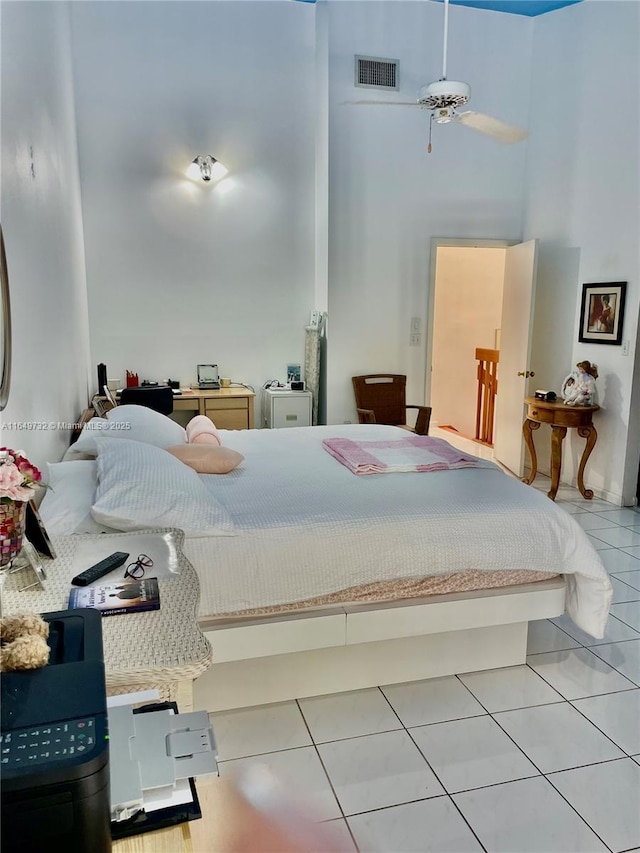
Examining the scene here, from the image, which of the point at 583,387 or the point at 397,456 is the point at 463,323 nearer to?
the point at 583,387

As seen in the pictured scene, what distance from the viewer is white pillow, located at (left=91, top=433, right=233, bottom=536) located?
2.04m

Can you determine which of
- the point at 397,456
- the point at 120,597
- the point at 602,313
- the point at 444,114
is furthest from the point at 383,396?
the point at 120,597

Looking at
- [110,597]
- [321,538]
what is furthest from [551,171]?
[110,597]

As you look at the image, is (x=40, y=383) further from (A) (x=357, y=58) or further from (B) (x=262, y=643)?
(A) (x=357, y=58)

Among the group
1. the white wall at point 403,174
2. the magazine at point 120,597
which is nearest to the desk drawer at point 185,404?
the white wall at point 403,174

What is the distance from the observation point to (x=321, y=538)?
7.11 ft

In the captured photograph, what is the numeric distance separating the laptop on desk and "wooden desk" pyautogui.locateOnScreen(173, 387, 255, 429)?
17cm

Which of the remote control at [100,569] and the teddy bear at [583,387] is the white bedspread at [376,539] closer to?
the remote control at [100,569]

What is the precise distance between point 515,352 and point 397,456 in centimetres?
257

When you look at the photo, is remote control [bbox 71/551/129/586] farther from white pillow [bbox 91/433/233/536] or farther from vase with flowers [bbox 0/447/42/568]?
white pillow [bbox 91/433/233/536]

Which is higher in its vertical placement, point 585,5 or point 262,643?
point 585,5

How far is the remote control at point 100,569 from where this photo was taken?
4.41 ft

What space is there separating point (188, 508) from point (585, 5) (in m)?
4.84

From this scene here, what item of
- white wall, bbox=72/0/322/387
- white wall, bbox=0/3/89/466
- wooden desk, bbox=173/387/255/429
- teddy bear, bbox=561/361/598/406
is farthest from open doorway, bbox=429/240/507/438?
white wall, bbox=0/3/89/466
